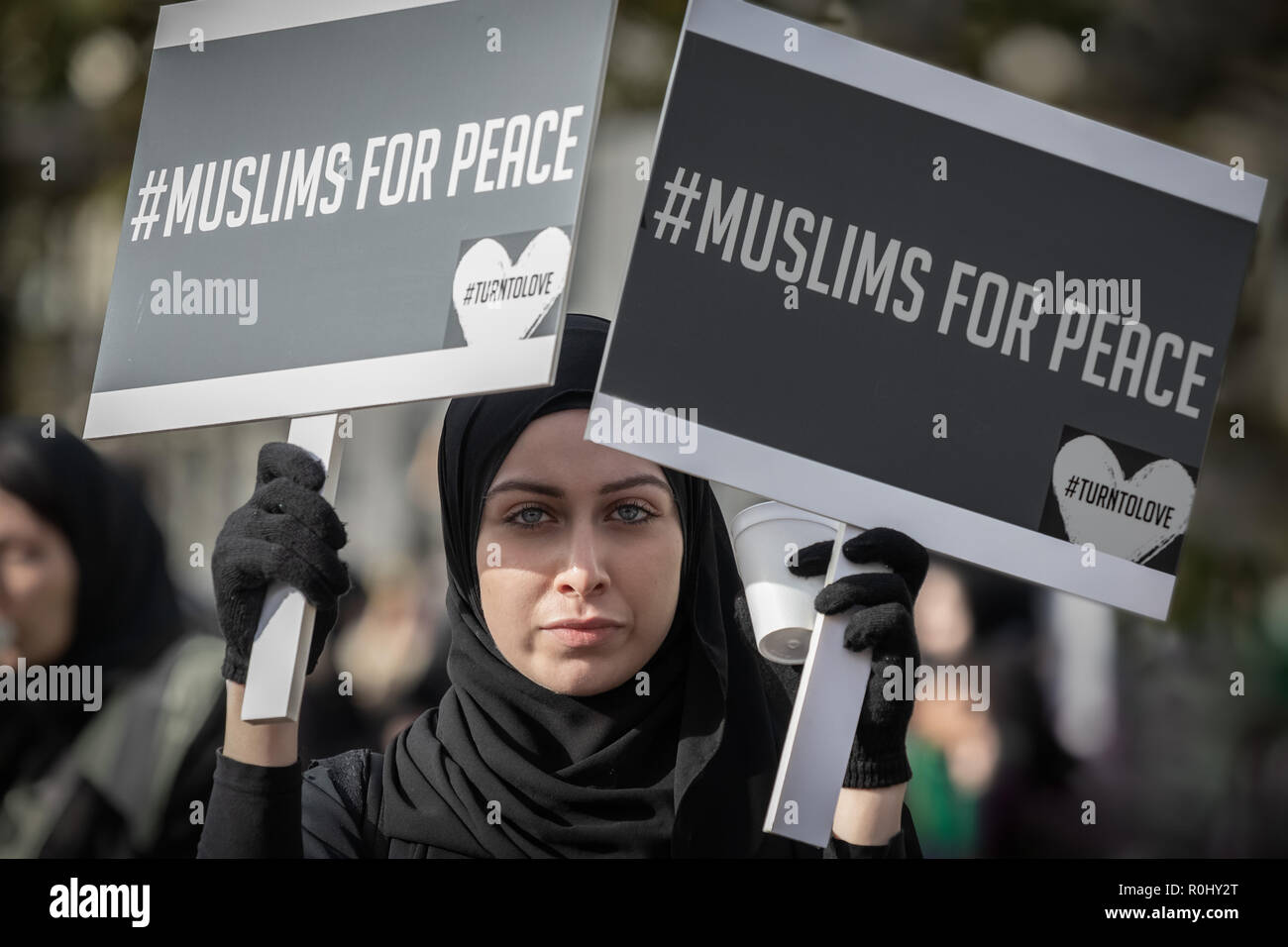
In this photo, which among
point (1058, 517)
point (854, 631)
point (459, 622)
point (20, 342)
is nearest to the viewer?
point (854, 631)

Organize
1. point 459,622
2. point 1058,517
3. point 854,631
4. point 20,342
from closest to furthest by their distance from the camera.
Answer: point 854,631 → point 1058,517 → point 459,622 → point 20,342

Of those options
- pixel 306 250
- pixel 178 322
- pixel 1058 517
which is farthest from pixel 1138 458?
pixel 178 322

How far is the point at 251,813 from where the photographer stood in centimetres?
191

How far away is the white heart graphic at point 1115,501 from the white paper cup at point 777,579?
0.31 meters

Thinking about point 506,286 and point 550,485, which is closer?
point 506,286

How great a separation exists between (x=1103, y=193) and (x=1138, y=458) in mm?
356

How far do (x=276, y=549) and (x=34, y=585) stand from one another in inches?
60.3

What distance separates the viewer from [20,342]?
353cm

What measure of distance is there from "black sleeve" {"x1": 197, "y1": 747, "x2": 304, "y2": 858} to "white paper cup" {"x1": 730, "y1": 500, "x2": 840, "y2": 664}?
2.16 ft

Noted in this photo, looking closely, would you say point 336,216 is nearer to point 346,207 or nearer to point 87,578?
point 346,207

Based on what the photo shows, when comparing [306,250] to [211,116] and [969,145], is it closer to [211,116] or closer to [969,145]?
[211,116]

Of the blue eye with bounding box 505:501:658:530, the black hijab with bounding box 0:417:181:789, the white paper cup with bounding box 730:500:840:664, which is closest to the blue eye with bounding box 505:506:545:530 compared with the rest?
the blue eye with bounding box 505:501:658:530

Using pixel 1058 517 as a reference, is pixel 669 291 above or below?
above

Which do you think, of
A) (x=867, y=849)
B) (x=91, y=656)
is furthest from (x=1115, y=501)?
(x=91, y=656)
